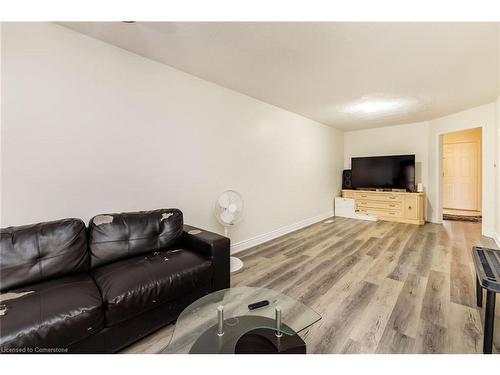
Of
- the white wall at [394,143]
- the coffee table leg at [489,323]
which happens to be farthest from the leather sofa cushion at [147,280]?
the white wall at [394,143]

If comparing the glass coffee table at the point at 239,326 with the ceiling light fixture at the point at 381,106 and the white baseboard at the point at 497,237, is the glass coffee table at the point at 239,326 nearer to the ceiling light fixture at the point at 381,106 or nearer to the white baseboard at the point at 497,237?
the ceiling light fixture at the point at 381,106

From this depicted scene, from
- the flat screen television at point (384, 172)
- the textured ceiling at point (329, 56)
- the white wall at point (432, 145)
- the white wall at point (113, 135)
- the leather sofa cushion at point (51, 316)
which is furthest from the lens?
the flat screen television at point (384, 172)

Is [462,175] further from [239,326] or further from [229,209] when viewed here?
[239,326]

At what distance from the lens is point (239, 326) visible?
48.1 inches

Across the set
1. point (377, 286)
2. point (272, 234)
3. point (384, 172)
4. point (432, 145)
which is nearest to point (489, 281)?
point (377, 286)

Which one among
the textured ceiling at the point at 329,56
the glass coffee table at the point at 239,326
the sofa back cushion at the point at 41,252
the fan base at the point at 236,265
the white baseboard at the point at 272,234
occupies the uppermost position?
the textured ceiling at the point at 329,56

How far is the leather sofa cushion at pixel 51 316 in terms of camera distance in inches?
39.4

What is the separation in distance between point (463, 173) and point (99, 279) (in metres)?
8.57

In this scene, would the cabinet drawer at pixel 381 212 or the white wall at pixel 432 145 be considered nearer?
the white wall at pixel 432 145

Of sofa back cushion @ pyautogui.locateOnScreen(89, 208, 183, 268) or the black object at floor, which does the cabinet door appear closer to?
the black object at floor

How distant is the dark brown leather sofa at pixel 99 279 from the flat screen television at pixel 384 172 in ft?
15.4

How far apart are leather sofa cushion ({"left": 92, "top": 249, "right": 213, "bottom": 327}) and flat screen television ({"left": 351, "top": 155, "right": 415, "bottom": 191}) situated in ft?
16.0

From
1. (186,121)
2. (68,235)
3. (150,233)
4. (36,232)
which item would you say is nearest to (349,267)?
(150,233)

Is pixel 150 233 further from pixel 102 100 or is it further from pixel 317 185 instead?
pixel 317 185
